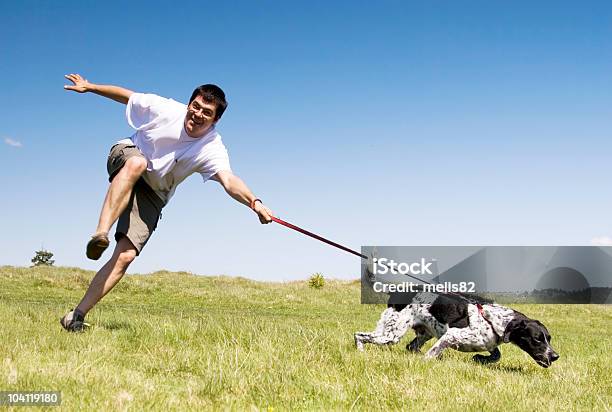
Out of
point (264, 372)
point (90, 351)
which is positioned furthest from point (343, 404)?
point (90, 351)

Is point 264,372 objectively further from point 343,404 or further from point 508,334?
point 508,334

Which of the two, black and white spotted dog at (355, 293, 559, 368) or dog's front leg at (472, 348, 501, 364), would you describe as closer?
black and white spotted dog at (355, 293, 559, 368)

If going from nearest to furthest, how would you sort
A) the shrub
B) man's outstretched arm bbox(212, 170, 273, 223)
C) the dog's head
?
man's outstretched arm bbox(212, 170, 273, 223), the dog's head, the shrub

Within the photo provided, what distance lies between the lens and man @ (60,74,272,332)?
19.8 feet

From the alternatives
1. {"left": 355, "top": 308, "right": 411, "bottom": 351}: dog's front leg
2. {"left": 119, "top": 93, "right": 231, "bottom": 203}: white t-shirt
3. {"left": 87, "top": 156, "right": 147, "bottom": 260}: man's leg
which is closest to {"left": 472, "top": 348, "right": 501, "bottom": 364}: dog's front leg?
{"left": 355, "top": 308, "right": 411, "bottom": 351}: dog's front leg

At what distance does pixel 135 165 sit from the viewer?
6004 mm

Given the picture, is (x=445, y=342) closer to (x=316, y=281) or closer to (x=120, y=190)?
(x=120, y=190)

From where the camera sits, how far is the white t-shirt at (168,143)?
241 inches

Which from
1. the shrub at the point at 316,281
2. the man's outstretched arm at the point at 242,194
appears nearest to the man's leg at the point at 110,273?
the man's outstretched arm at the point at 242,194

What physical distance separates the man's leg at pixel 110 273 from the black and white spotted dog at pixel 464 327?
2.59 m

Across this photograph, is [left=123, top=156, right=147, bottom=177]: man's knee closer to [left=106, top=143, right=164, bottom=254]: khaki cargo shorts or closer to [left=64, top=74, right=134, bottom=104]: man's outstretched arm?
[left=106, top=143, right=164, bottom=254]: khaki cargo shorts

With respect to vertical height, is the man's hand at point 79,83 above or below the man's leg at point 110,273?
above

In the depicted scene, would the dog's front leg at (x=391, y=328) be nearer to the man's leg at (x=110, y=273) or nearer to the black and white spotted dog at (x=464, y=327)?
the black and white spotted dog at (x=464, y=327)

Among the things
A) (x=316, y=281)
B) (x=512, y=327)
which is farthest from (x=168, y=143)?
(x=316, y=281)
